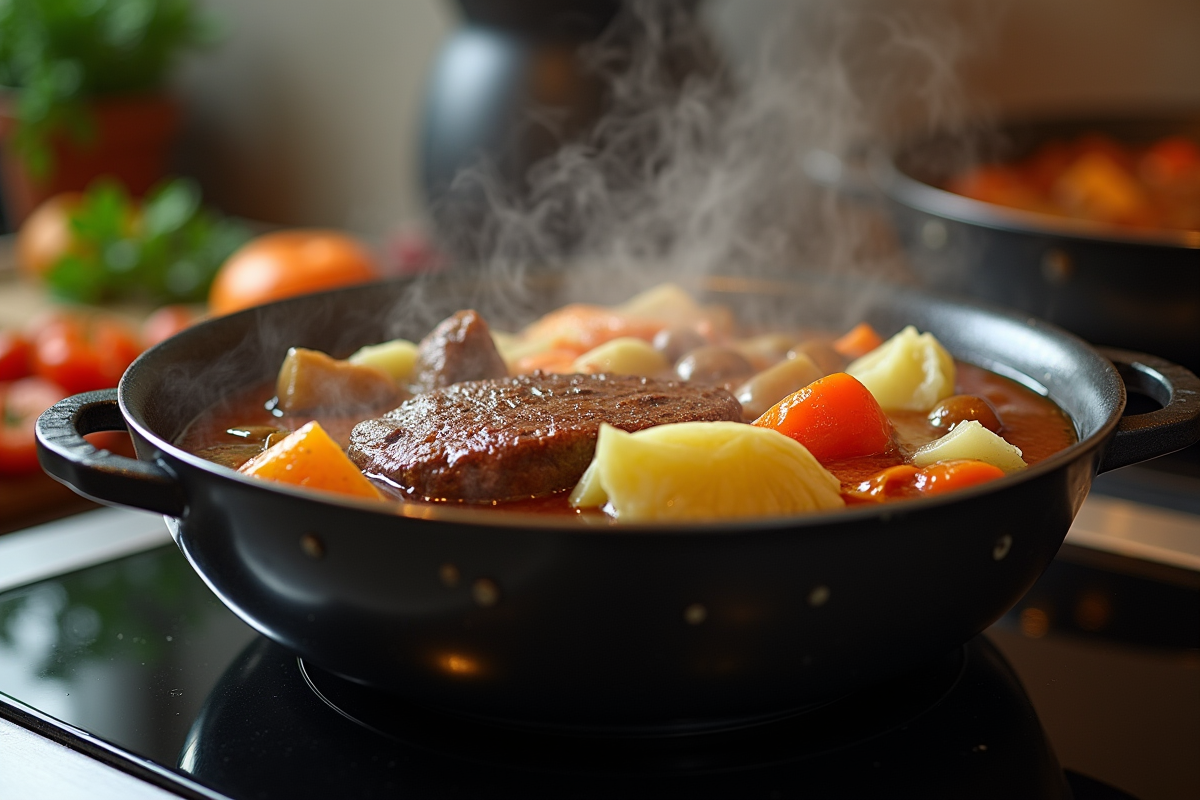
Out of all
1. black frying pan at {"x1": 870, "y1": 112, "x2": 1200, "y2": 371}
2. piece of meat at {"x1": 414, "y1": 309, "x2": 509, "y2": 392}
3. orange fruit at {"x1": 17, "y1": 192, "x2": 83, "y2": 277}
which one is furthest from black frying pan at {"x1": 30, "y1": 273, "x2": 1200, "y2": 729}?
orange fruit at {"x1": 17, "y1": 192, "x2": 83, "y2": 277}

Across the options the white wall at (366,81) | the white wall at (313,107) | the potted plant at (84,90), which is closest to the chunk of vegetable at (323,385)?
the white wall at (366,81)

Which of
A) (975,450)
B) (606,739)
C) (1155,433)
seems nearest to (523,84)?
(975,450)

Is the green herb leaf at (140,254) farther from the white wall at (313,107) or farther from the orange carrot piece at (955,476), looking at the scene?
the orange carrot piece at (955,476)

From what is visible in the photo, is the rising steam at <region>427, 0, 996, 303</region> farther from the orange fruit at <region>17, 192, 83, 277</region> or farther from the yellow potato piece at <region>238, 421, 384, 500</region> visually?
the orange fruit at <region>17, 192, 83, 277</region>

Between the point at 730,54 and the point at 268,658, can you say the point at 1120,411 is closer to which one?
the point at 268,658

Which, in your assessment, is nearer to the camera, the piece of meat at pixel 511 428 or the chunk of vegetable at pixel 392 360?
the piece of meat at pixel 511 428

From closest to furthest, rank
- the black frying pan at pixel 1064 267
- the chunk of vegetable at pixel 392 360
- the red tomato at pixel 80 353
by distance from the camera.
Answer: the chunk of vegetable at pixel 392 360 → the black frying pan at pixel 1064 267 → the red tomato at pixel 80 353

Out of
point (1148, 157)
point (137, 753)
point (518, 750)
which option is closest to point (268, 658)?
point (137, 753)
